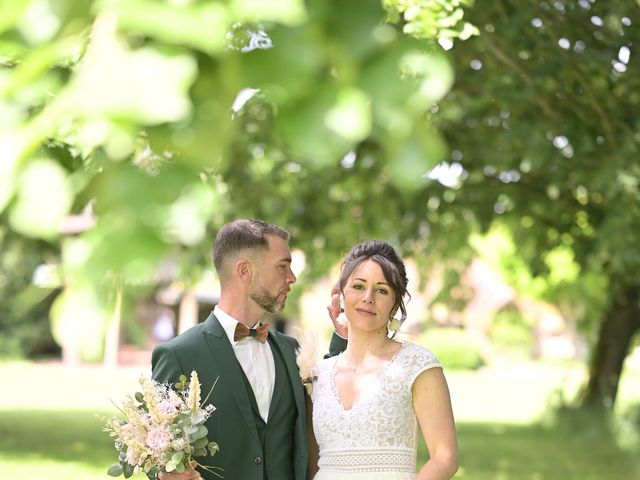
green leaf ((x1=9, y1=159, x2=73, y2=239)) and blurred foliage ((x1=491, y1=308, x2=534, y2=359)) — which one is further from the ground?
blurred foliage ((x1=491, y1=308, x2=534, y2=359))

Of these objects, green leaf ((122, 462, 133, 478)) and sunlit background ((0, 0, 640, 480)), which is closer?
sunlit background ((0, 0, 640, 480))

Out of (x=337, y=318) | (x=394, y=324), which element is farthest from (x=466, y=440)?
(x=394, y=324)

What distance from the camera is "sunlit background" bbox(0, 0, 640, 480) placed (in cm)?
109

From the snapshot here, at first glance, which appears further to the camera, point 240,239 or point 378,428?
point 240,239

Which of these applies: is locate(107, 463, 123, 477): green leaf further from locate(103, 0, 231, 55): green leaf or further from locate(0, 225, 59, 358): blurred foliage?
locate(0, 225, 59, 358): blurred foliage

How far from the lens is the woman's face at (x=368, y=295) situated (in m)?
4.31

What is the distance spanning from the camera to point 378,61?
1.15 m

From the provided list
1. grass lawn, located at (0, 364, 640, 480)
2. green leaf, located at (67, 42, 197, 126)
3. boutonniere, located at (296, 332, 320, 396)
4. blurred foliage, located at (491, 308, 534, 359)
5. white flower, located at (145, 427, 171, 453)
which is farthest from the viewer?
blurred foliage, located at (491, 308, 534, 359)

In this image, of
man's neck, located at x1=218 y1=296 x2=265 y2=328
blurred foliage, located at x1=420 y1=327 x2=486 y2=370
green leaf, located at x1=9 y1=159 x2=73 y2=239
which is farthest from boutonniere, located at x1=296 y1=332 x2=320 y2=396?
blurred foliage, located at x1=420 y1=327 x2=486 y2=370

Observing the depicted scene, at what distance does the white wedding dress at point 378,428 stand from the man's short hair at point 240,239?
27.4 inches

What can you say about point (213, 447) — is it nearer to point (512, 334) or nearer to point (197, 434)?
point (197, 434)

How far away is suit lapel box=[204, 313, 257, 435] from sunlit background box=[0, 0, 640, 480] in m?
0.77

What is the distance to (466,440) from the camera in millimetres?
19484

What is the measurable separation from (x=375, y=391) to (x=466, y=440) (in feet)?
51.0
